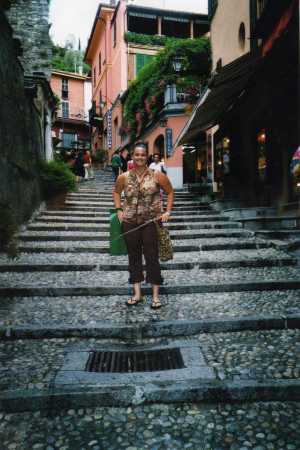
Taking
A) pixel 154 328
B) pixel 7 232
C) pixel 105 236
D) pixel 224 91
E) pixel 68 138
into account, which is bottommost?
pixel 154 328

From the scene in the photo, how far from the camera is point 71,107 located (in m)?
40.3

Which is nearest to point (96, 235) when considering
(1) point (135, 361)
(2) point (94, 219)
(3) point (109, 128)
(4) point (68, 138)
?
(2) point (94, 219)

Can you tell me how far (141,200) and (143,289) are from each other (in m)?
1.41

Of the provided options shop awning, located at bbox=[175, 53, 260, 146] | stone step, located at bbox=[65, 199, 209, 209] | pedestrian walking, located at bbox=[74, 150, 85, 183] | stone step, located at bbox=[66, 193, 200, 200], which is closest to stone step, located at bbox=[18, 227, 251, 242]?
shop awning, located at bbox=[175, 53, 260, 146]

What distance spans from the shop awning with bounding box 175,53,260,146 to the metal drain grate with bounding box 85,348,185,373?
21.8 feet

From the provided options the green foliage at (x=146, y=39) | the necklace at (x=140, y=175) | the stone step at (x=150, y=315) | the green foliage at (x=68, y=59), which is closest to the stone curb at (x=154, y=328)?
the stone step at (x=150, y=315)

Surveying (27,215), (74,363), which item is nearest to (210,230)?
(27,215)

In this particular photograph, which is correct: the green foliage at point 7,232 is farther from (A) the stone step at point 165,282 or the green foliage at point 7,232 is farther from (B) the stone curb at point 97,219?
(B) the stone curb at point 97,219

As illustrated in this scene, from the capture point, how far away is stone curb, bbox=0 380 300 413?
253 centimetres

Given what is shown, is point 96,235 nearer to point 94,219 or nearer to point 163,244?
point 94,219

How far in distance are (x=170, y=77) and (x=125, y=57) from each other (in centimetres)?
780

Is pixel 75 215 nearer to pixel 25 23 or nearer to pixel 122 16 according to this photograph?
pixel 25 23

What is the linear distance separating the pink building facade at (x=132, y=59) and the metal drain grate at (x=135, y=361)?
15866 millimetres

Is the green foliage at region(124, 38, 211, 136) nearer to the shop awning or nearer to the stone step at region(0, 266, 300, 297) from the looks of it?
the shop awning
